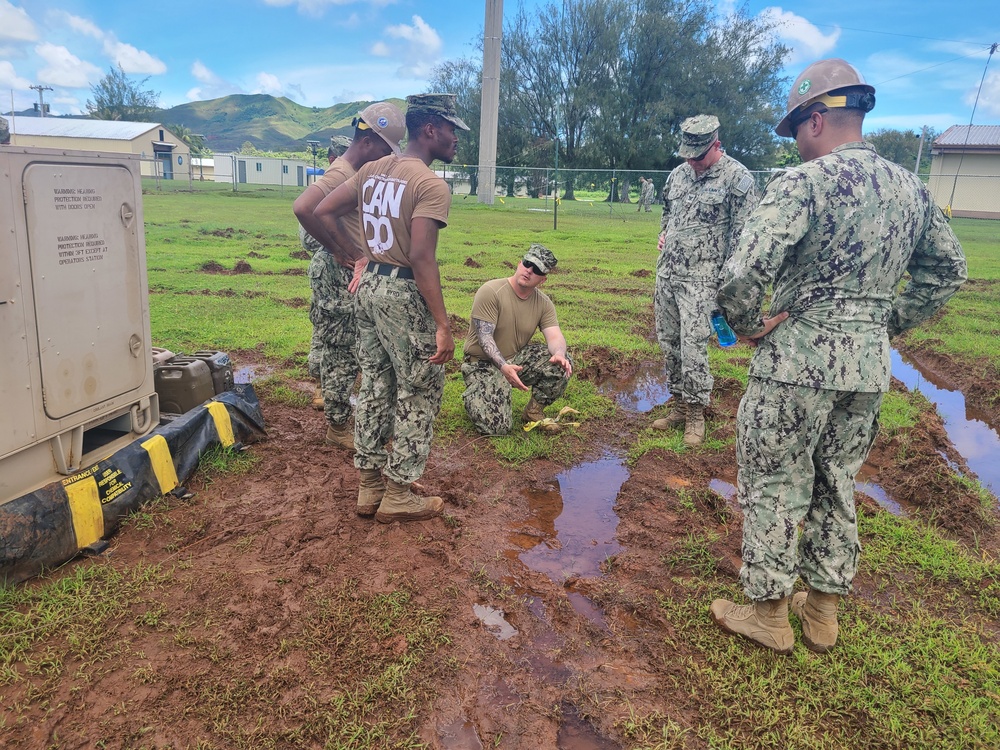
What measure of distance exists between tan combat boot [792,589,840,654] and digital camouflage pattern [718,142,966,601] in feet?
0.22

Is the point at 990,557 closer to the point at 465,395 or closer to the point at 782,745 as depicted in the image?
the point at 782,745

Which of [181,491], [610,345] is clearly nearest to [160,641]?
[181,491]

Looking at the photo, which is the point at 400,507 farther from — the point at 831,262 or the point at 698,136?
the point at 698,136

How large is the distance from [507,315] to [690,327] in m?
1.37

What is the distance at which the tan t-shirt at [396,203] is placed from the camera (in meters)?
3.22

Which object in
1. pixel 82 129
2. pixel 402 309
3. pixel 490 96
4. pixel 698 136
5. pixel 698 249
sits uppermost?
pixel 490 96

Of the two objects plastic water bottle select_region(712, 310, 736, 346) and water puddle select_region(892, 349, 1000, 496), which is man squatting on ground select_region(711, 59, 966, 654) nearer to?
plastic water bottle select_region(712, 310, 736, 346)

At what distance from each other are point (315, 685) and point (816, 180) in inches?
104

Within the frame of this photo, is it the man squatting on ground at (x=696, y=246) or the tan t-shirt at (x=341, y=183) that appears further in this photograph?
the man squatting on ground at (x=696, y=246)

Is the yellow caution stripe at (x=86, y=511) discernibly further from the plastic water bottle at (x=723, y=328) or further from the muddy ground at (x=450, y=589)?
the plastic water bottle at (x=723, y=328)

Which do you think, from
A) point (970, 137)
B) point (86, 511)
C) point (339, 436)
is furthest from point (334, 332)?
point (970, 137)

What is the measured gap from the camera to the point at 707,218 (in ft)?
15.9

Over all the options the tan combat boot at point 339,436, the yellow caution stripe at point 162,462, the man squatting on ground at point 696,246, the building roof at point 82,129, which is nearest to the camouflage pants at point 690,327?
the man squatting on ground at point 696,246

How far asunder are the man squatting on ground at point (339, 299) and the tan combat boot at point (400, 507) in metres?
1.18
